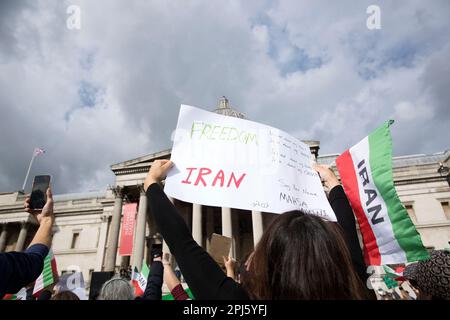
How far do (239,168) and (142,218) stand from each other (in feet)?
80.3

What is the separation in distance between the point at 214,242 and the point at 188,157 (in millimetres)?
1963

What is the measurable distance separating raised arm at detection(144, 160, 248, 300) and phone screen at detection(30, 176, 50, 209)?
1674 mm

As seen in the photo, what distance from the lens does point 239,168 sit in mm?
3031

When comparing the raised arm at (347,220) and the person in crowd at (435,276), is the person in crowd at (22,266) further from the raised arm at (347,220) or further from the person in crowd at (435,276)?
the person in crowd at (435,276)

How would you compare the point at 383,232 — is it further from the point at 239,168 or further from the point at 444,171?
the point at 444,171

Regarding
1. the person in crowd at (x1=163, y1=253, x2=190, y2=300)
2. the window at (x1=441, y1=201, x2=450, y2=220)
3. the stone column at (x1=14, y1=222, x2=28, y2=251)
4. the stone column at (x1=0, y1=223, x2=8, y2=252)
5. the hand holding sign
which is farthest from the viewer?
the stone column at (x1=0, y1=223, x2=8, y2=252)

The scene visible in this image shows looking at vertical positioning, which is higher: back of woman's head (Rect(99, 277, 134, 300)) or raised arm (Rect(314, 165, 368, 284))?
raised arm (Rect(314, 165, 368, 284))

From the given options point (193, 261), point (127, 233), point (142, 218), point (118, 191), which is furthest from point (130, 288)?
point (118, 191)

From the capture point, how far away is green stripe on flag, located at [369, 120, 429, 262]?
102 inches

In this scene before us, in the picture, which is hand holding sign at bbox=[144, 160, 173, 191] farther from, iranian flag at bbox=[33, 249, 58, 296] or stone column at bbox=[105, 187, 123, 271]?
stone column at bbox=[105, 187, 123, 271]

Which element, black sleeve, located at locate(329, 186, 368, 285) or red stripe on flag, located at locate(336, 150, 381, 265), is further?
red stripe on flag, located at locate(336, 150, 381, 265)

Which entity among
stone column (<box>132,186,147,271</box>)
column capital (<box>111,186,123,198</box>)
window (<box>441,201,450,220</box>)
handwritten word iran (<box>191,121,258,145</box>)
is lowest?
handwritten word iran (<box>191,121,258,145</box>)

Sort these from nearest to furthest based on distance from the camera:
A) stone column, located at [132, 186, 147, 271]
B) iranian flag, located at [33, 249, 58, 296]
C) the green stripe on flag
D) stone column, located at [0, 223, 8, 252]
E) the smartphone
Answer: the green stripe on flag
the smartphone
iranian flag, located at [33, 249, 58, 296]
stone column, located at [132, 186, 147, 271]
stone column, located at [0, 223, 8, 252]

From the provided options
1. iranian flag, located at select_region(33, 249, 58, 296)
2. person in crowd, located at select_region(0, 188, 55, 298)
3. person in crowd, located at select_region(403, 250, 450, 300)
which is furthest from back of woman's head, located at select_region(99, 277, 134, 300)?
iranian flag, located at select_region(33, 249, 58, 296)
